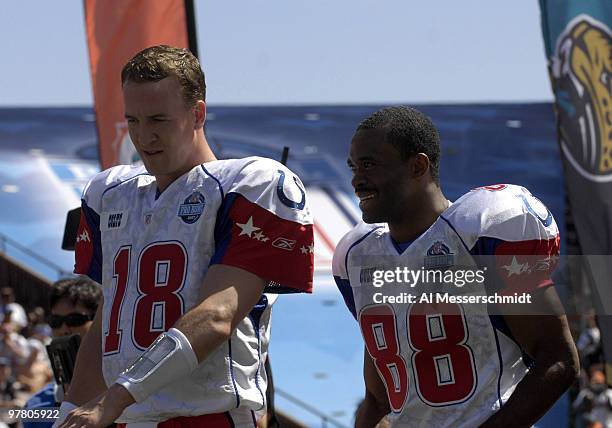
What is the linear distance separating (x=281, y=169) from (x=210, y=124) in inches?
1159

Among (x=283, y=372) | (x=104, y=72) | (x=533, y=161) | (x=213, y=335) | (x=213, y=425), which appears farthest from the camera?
(x=533, y=161)

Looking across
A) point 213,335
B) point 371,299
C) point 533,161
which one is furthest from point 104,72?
point 533,161

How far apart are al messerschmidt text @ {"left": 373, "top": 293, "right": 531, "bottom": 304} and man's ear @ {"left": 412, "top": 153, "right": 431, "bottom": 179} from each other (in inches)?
14.2

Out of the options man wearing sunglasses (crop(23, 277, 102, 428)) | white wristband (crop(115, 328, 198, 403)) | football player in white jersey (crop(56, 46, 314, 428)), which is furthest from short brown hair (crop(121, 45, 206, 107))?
man wearing sunglasses (crop(23, 277, 102, 428))

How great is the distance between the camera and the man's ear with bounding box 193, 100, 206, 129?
3598mm

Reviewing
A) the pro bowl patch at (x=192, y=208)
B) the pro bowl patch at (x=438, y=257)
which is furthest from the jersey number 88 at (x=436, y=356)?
the pro bowl patch at (x=192, y=208)

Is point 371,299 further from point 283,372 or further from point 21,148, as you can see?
point 21,148

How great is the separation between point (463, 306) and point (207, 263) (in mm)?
766

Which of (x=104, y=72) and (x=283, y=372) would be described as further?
(x=283, y=372)

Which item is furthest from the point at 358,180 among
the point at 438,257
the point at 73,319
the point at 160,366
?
the point at 73,319

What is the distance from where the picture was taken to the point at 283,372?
2853 centimetres

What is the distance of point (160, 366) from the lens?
10.5ft

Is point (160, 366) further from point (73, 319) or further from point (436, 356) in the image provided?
point (73, 319)

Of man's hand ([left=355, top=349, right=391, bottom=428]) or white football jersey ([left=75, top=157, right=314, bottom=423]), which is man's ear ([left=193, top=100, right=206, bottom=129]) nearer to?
white football jersey ([left=75, top=157, right=314, bottom=423])
